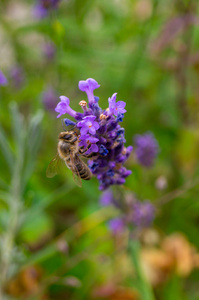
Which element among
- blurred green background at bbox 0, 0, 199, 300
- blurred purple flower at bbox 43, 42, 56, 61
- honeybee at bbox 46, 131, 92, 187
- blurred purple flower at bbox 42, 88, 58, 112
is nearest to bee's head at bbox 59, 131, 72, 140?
honeybee at bbox 46, 131, 92, 187

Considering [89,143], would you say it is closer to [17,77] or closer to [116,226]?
[116,226]

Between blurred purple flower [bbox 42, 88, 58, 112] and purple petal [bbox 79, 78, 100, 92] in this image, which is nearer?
purple petal [bbox 79, 78, 100, 92]

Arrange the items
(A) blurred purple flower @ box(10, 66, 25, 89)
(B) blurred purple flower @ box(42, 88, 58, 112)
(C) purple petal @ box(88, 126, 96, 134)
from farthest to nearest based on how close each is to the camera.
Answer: (A) blurred purple flower @ box(10, 66, 25, 89)
(B) blurred purple flower @ box(42, 88, 58, 112)
(C) purple petal @ box(88, 126, 96, 134)

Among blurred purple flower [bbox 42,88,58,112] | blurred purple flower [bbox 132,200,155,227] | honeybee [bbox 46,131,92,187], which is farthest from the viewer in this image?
blurred purple flower [bbox 42,88,58,112]

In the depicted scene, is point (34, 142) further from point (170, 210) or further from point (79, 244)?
point (170, 210)

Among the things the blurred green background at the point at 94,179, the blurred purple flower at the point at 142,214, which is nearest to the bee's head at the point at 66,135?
the blurred green background at the point at 94,179

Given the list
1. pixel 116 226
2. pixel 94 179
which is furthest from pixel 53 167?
pixel 94 179

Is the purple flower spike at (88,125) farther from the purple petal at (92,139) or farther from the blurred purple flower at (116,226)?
the blurred purple flower at (116,226)

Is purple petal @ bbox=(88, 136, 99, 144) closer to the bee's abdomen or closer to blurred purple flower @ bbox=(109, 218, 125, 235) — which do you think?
the bee's abdomen

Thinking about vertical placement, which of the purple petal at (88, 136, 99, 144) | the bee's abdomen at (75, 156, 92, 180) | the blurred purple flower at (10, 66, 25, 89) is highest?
the blurred purple flower at (10, 66, 25, 89)
